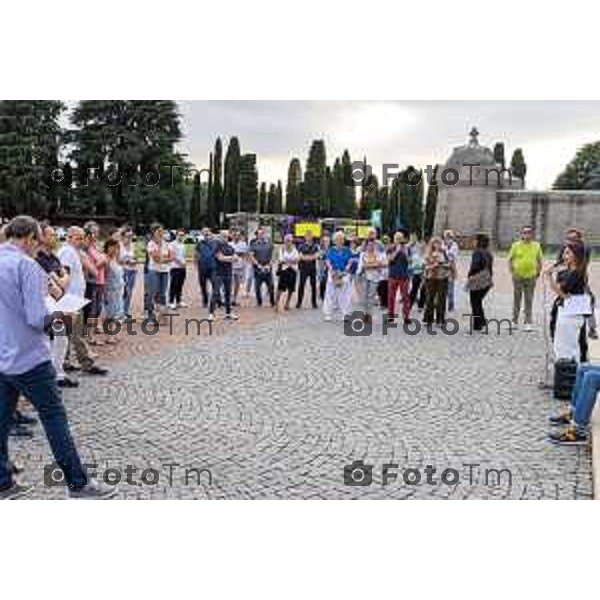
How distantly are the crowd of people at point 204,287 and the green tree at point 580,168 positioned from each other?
71207 mm

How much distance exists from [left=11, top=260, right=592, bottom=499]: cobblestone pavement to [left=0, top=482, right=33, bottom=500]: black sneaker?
0.10 m

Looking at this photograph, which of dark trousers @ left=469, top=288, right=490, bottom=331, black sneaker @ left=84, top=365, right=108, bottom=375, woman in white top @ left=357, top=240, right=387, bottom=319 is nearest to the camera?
black sneaker @ left=84, top=365, right=108, bottom=375

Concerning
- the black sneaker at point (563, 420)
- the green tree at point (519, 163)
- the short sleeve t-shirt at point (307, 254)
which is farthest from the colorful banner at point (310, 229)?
the green tree at point (519, 163)

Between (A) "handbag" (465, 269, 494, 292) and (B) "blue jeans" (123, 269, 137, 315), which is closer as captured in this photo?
(A) "handbag" (465, 269, 494, 292)

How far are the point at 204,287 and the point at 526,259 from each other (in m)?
6.57

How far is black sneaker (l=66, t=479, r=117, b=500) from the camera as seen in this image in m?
4.94

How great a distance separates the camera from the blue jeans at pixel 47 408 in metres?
4.77

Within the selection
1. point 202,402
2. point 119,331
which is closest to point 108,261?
point 119,331

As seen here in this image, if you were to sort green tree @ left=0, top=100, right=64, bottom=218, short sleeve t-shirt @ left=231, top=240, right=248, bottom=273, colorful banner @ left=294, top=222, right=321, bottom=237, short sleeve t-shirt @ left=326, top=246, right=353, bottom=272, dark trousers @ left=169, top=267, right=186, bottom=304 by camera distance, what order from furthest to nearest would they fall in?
green tree @ left=0, top=100, right=64, bottom=218, colorful banner @ left=294, top=222, right=321, bottom=237, short sleeve t-shirt @ left=231, top=240, right=248, bottom=273, dark trousers @ left=169, top=267, right=186, bottom=304, short sleeve t-shirt @ left=326, top=246, right=353, bottom=272

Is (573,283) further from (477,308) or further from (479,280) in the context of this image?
(477,308)

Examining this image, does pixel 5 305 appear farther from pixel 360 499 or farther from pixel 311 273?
pixel 311 273

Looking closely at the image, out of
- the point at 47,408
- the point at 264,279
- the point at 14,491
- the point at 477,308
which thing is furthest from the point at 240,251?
the point at 47,408

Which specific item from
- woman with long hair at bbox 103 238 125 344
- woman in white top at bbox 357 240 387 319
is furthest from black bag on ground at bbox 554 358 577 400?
woman with long hair at bbox 103 238 125 344

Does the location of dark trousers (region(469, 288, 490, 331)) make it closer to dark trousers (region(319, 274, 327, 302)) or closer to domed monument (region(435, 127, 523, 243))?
dark trousers (region(319, 274, 327, 302))
